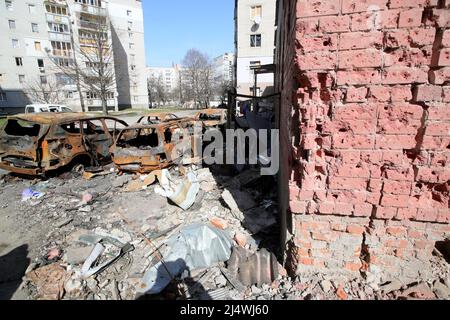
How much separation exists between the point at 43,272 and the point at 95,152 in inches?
162

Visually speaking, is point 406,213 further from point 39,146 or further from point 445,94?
point 39,146

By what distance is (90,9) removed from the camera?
3103cm

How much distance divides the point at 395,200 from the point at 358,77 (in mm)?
1069

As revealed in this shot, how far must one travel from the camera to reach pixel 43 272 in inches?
109

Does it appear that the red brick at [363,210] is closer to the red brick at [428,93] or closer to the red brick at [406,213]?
the red brick at [406,213]

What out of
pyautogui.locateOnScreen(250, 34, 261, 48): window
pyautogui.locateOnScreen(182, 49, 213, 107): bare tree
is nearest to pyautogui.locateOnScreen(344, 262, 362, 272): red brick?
pyautogui.locateOnScreen(250, 34, 261, 48): window

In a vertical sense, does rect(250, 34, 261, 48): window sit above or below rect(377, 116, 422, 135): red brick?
above

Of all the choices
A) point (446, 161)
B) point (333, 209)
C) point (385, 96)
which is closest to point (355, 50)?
point (385, 96)

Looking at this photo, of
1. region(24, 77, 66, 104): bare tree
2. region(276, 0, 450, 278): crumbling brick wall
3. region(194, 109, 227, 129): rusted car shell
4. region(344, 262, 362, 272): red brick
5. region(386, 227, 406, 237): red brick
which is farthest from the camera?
region(24, 77, 66, 104): bare tree

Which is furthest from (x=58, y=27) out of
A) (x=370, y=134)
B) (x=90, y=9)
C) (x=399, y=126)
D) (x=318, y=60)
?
(x=399, y=126)

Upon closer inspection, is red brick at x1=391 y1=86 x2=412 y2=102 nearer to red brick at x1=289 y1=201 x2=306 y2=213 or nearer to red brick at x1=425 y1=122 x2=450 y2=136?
red brick at x1=425 y1=122 x2=450 y2=136

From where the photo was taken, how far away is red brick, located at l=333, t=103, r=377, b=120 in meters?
1.88

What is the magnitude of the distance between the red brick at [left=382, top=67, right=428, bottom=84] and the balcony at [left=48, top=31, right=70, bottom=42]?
127ft
